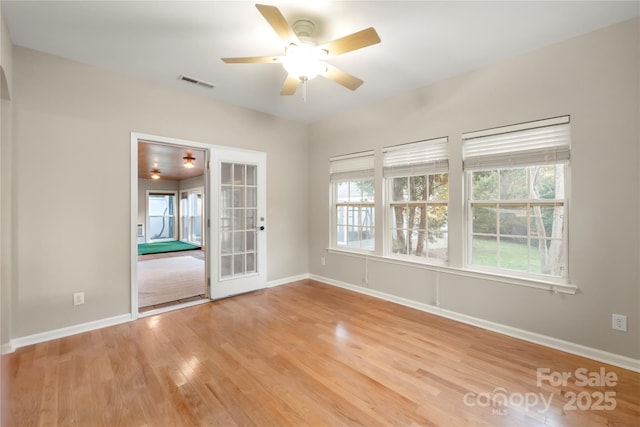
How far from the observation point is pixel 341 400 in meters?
1.88

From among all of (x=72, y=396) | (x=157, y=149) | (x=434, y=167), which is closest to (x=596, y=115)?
(x=434, y=167)

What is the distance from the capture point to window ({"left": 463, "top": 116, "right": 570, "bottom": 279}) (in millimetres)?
2607

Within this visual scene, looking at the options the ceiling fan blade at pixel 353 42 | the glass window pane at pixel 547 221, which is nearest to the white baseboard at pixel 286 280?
the glass window pane at pixel 547 221

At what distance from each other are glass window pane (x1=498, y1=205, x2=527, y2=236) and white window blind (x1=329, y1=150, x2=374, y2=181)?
170 cm

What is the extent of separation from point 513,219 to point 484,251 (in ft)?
1.46

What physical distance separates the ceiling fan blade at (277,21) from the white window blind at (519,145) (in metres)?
2.16

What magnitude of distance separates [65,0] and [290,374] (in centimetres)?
318

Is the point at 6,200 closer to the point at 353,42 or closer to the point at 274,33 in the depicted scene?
the point at 274,33

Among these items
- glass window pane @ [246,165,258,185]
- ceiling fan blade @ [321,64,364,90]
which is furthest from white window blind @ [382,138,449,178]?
glass window pane @ [246,165,258,185]

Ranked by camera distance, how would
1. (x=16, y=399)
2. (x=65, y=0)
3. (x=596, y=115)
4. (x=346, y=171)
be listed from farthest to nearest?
(x=346, y=171) → (x=596, y=115) → (x=65, y=0) → (x=16, y=399)

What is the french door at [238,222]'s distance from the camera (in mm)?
3895

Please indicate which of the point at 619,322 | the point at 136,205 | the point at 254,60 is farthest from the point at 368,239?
the point at 136,205

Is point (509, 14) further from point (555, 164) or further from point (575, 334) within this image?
point (575, 334)

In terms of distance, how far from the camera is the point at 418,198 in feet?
11.8
